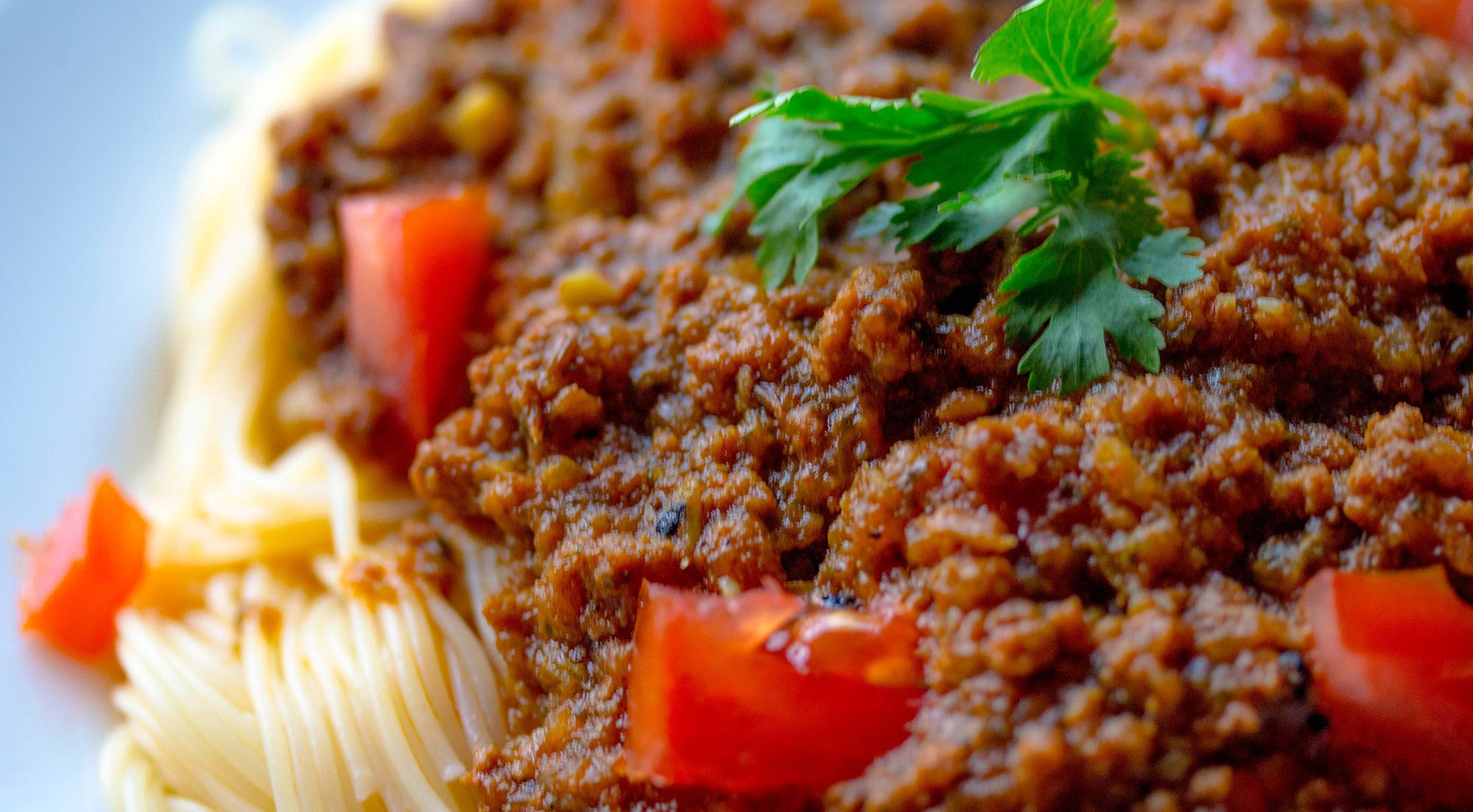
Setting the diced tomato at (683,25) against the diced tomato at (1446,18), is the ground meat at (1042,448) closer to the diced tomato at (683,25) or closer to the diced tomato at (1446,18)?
the diced tomato at (1446,18)

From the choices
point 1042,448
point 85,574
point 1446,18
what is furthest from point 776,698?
point 1446,18

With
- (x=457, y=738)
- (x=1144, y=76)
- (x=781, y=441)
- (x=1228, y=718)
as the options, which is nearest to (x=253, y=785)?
(x=457, y=738)

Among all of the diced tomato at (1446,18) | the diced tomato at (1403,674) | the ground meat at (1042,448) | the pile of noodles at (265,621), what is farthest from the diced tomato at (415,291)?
the diced tomato at (1446,18)

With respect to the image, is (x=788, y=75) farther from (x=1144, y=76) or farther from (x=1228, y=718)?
(x=1228, y=718)

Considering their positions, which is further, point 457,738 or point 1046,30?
point 457,738

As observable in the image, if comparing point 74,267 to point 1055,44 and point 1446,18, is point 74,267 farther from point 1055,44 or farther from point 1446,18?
point 1446,18

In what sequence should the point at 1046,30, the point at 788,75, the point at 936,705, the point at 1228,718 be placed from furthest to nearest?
1. the point at 788,75
2. the point at 1046,30
3. the point at 936,705
4. the point at 1228,718

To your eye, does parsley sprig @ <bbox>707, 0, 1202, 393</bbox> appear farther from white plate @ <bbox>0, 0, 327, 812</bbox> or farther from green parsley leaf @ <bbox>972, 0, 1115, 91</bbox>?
white plate @ <bbox>0, 0, 327, 812</bbox>
